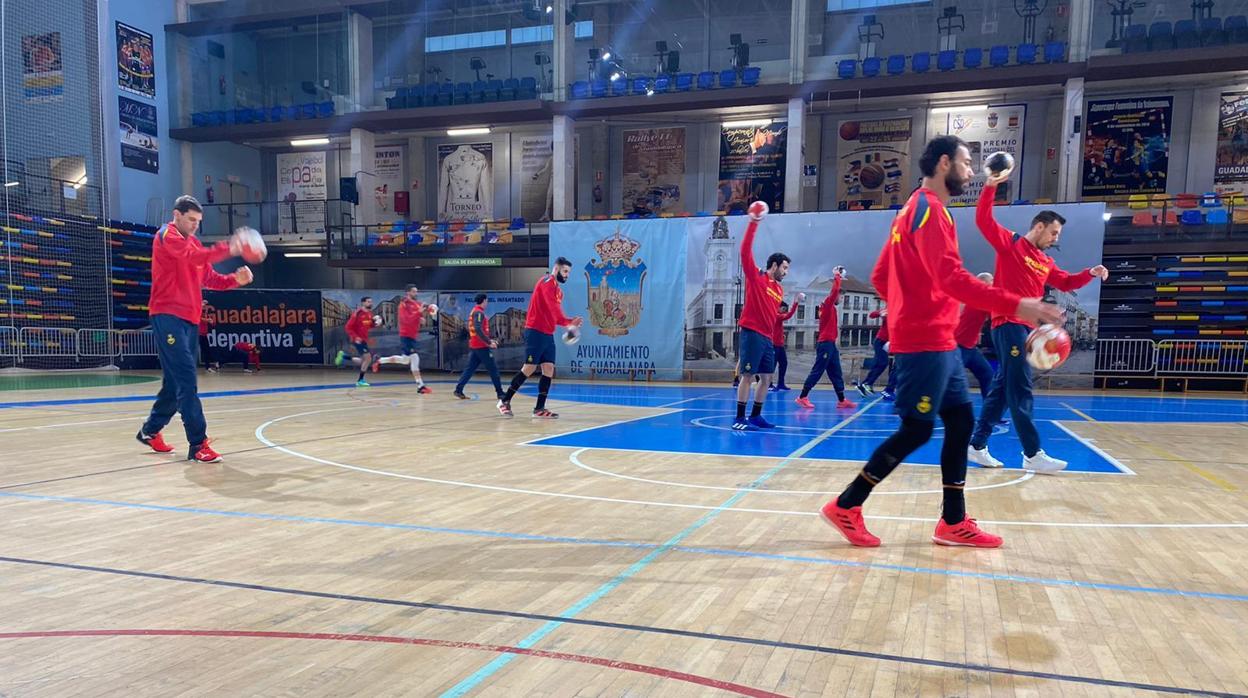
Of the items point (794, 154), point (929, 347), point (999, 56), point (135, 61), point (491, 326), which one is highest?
point (135, 61)

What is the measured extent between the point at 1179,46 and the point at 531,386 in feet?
64.0

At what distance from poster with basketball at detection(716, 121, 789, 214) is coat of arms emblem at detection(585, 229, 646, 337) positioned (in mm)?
6288

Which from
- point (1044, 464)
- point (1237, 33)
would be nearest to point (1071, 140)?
point (1237, 33)

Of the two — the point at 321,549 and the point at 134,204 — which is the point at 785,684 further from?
the point at 134,204

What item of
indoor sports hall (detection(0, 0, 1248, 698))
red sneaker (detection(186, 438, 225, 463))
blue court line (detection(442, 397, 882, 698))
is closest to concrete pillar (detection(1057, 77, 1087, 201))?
indoor sports hall (detection(0, 0, 1248, 698))

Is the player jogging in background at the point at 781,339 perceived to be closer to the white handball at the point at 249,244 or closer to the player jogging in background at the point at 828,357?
the player jogging in background at the point at 828,357

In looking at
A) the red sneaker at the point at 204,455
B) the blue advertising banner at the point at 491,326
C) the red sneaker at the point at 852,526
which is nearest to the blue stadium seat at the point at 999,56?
the blue advertising banner at the point at 491,326

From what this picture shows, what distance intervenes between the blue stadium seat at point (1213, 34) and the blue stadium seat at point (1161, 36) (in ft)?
2.29

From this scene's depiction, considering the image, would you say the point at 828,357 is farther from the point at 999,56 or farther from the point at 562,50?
the point at 562,50

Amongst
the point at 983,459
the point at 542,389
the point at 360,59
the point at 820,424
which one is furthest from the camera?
the point at 360,59

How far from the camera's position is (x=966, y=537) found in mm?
3410

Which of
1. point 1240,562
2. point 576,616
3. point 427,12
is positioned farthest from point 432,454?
point 427,12

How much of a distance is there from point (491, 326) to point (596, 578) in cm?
1718

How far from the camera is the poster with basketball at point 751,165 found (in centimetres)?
2306
